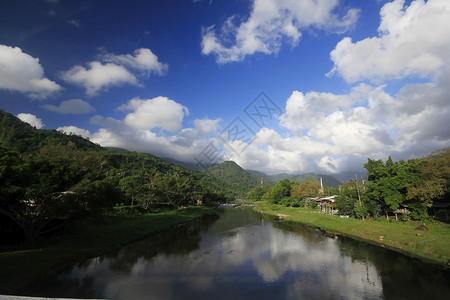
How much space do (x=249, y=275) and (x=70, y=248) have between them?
16.5 m

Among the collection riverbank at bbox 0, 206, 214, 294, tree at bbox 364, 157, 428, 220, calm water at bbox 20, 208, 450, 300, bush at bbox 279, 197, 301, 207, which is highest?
A: tree at bbox 364, 157, 428, 220

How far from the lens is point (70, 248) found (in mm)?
21016

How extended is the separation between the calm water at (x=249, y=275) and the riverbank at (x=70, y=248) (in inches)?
45.6

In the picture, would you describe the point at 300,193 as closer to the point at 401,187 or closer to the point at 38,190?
the point at 401,187

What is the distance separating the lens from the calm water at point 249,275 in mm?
14312

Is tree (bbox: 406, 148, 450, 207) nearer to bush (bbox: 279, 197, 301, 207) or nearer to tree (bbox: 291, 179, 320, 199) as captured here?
tree (bbox: 291, 179, 320, 199)

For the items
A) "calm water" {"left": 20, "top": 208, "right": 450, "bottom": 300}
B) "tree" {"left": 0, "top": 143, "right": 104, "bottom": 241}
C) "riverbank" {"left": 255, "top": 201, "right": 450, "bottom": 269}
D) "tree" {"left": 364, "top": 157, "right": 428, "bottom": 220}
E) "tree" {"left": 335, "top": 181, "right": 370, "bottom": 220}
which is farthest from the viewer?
"tree" {"left": 335, "top": 181, "right": 370, "bottom": 220}

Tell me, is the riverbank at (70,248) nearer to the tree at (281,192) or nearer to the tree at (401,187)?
the tree at (401,187)

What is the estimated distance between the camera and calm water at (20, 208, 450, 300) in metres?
14.3

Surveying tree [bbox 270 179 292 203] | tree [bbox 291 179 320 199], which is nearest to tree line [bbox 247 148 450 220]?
tree [bbox 291 179 320 199]

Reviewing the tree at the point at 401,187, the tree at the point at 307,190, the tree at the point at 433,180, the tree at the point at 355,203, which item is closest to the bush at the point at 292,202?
the tree at the point at 307,190

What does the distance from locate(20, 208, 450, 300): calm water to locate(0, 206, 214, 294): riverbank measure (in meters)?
1.16

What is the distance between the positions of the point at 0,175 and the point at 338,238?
35.9m

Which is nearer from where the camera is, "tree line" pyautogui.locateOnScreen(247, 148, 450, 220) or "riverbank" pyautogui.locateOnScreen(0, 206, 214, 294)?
"riverbank" pyautogui.locateOnScreen(0, 206, 214, 294)
